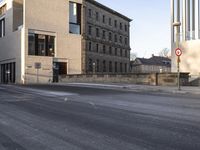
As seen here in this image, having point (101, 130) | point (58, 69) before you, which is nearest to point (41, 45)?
point (58, 69)

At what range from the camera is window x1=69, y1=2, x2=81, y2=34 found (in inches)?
2515

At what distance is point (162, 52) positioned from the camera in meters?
193

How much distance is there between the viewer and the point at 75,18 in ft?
213

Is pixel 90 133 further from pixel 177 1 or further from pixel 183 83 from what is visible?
pixel 177 1

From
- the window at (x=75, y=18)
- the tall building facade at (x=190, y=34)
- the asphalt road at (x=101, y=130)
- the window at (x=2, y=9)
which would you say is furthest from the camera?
the window at (x=2, y=9)

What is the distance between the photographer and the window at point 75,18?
63875 millimetres

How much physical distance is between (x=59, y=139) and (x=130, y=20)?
92.6 meters

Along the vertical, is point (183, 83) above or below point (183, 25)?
below

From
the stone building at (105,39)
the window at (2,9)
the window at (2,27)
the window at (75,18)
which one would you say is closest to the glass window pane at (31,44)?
the window at (75,18)

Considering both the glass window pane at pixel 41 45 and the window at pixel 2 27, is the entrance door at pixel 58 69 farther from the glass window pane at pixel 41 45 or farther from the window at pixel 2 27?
the window at pixel 2 27

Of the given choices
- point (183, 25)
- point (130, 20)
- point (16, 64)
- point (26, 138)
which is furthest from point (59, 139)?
point (130, 20)

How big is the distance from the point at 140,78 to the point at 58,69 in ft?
82.5

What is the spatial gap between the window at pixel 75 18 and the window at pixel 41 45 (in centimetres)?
523

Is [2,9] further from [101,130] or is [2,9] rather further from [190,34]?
[101,130]
